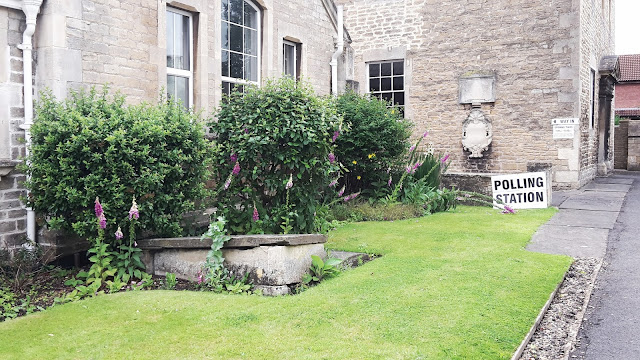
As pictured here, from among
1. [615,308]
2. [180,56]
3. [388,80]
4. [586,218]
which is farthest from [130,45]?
[388,80]

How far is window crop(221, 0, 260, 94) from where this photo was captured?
902 cm

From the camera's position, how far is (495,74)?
1591cm

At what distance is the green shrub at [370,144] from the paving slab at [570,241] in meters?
3.11

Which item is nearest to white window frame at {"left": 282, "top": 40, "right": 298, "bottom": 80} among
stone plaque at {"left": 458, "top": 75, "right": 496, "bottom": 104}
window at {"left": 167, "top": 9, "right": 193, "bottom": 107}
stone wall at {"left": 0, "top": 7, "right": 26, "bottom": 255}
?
window at {"left": 167, "top": 9, "right": 193, "bottom": 107}

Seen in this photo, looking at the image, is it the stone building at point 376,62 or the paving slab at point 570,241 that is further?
the paving slab at point 570,241

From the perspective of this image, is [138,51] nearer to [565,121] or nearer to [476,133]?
[476,133]

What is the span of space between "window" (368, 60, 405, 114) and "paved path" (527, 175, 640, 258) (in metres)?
5.75

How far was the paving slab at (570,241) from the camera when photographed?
7.39m

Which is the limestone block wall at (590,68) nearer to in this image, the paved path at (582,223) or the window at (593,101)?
the window at (593,101)

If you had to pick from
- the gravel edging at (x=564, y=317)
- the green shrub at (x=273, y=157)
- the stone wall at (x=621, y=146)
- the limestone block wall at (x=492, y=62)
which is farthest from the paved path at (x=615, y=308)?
the stone wall at (x=621, y=146)

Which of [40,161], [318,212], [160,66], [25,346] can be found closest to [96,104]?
[40,161]

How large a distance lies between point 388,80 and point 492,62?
331 cm

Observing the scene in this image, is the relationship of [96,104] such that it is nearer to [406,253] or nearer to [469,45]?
[406,253]

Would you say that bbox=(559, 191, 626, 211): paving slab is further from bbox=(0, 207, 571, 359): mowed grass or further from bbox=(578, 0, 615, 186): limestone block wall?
bbox=(0, 207, 571, 359): mowed grass
